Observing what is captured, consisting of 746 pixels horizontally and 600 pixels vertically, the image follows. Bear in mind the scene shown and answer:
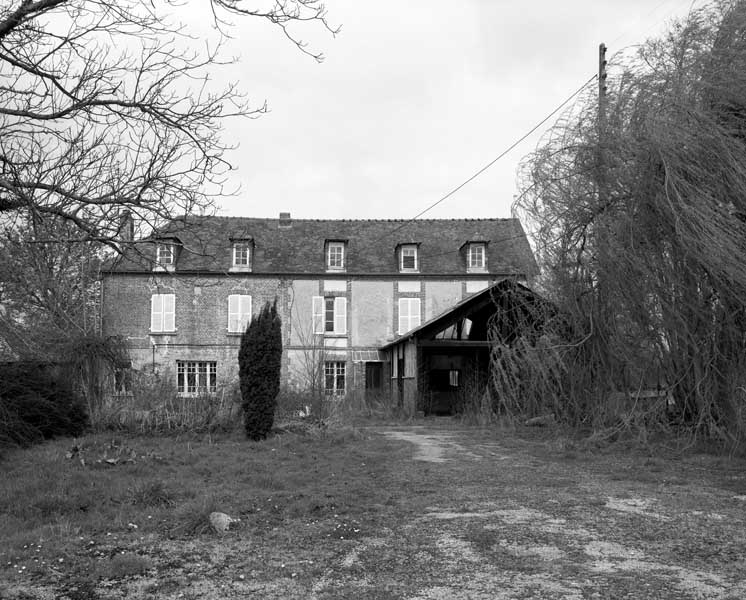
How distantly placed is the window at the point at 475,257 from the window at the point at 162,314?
44.2ft

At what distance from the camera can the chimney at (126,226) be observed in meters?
7.06

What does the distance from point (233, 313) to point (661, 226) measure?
25.7 m

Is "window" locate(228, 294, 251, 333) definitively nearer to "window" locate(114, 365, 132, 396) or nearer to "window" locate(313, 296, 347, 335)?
"window" locate(313, 296, 347, 335)

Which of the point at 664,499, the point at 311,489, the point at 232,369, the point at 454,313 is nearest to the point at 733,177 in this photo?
the point at 664,499

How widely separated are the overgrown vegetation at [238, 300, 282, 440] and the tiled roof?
1891cm

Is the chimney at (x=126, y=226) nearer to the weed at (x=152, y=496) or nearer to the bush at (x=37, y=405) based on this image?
the weed at (x=152, y=496)

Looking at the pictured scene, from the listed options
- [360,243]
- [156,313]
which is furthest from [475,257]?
[156,313]

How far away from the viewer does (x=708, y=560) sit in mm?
5184

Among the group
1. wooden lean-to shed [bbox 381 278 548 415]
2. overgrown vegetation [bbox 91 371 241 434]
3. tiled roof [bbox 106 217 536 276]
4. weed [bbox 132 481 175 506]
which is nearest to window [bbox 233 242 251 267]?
tiled roof [bbox 106 217 536 276]

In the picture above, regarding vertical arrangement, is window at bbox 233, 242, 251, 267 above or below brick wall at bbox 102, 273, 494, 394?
above

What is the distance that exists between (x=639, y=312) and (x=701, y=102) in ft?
9.58

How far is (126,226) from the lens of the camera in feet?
24.1

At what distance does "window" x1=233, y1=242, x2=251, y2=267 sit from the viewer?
3338 cm

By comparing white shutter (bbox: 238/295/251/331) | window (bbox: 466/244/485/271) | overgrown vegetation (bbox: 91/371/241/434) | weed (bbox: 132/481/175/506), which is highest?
window (bbox: 466/244/485/271)
